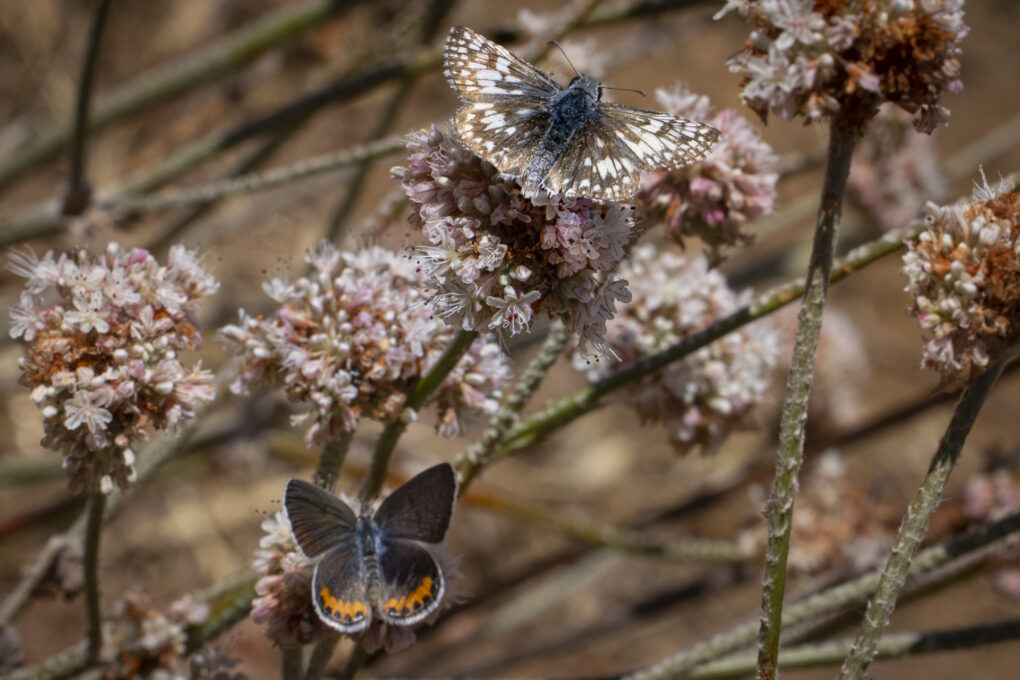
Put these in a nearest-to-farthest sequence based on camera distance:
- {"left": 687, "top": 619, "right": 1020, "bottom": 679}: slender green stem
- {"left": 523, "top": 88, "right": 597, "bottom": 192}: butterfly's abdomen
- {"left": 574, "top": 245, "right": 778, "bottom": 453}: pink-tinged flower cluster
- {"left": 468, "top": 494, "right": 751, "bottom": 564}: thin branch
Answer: {"left": 523, "top": 88, "right": 597, "bottom": 192}: butterfly's abdomen, {"left": 687, "top": 619, "right": 1020, "bottom": 679}: slender green stem, {"left": 574, "top": 245, "right": 778, "bottom": 453}: pink-tinged flower cluster, {"left": 468, "top": 494, "right": 751, "bottom": 564}: thin branch

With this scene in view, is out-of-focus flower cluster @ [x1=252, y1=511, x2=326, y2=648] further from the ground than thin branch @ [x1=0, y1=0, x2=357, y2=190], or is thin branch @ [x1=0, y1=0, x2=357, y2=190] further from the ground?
thin branch @ [x1=0, y1=0, x2=357, y2=190]

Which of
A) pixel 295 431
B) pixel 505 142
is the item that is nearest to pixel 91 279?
pixel 505 142

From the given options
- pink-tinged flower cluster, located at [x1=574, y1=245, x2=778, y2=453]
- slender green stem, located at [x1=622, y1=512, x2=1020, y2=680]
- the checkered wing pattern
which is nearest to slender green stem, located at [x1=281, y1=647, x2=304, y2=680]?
slender green stem, located at [x1=622, y1=512, x2=1020, y2=680]

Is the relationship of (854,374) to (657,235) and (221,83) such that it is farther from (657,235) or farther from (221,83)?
(221,83)

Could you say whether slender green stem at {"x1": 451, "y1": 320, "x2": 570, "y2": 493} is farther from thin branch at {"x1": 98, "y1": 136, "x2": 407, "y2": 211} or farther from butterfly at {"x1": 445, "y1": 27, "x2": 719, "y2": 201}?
thin branch at {"x1": 98, "y1": 136, "x2": 407, "y2": 211}

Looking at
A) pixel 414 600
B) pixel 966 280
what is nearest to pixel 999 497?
pixel 966 280

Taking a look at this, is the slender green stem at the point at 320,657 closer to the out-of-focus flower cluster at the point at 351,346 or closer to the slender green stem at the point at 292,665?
the slender green stem at the point at 292,665
